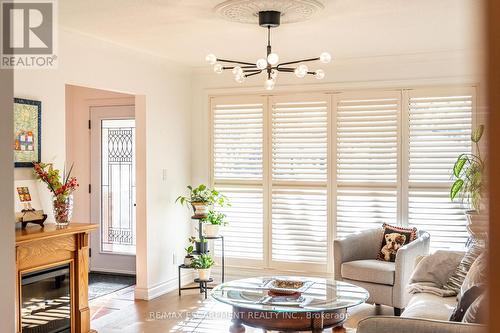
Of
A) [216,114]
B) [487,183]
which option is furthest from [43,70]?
[487,183]

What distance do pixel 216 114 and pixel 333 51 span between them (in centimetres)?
173

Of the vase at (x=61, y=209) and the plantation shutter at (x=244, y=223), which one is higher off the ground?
the vase at (x=61, y=209)

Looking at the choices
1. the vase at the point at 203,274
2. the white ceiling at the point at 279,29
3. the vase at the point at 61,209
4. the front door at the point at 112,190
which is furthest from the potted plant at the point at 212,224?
the vase at the point at 61,209

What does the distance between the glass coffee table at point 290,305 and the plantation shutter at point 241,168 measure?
2.19 metres

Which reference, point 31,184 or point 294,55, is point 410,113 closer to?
point 294,55

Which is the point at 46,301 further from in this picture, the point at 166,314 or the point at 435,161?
the point at 435,161

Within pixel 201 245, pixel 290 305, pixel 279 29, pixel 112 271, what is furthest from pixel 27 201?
pixel 112 271

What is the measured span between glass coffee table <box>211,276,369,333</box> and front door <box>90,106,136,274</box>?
3013 millimetres

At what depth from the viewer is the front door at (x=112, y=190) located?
6.68m

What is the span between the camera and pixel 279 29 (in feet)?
14.6

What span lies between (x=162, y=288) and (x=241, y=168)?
1.65 meters

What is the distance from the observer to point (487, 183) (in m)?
0.37

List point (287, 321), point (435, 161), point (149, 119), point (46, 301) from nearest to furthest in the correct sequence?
A: point (287, 321), point (46, 301), point (435, 161), point (149, 119)

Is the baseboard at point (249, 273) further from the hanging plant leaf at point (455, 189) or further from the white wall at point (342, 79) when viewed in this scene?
the hanging plant leaf at point (455, 189)
